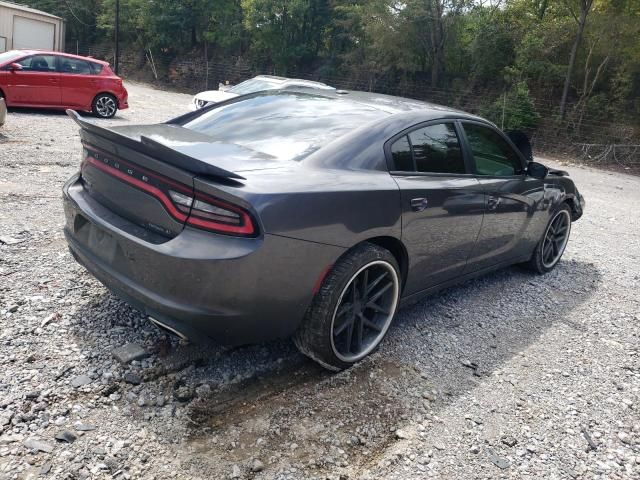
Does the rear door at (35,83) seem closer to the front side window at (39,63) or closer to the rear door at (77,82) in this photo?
the front side window at (39,63)

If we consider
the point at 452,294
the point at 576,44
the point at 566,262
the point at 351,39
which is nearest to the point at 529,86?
the point at 576,44

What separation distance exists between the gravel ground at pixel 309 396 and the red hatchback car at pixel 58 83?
8.96 metres

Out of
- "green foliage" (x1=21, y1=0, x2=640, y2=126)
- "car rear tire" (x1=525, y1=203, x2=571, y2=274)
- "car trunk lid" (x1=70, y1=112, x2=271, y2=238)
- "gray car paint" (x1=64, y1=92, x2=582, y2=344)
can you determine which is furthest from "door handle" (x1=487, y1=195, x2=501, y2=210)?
"green foliage" (x1=21, y1=0, x2=640, y2=126)

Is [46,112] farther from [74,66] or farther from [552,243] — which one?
[552,243]

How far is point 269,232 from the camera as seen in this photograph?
2568 millimetres

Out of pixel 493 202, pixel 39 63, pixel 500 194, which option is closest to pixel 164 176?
pixel 493 202

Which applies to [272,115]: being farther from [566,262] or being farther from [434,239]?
[566,262]

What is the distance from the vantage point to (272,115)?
11.8 ft

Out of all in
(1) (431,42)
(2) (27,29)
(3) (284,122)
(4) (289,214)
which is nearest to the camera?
(4) (289,214)

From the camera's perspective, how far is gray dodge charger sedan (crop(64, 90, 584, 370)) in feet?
8.46

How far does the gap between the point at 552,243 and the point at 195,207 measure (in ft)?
13.4

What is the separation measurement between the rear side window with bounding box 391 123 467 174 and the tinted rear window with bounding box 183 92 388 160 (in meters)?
0.26

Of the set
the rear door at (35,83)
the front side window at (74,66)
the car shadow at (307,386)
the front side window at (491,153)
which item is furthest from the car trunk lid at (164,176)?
the front side window at (74,66)

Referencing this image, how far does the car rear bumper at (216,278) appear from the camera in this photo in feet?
8.33
